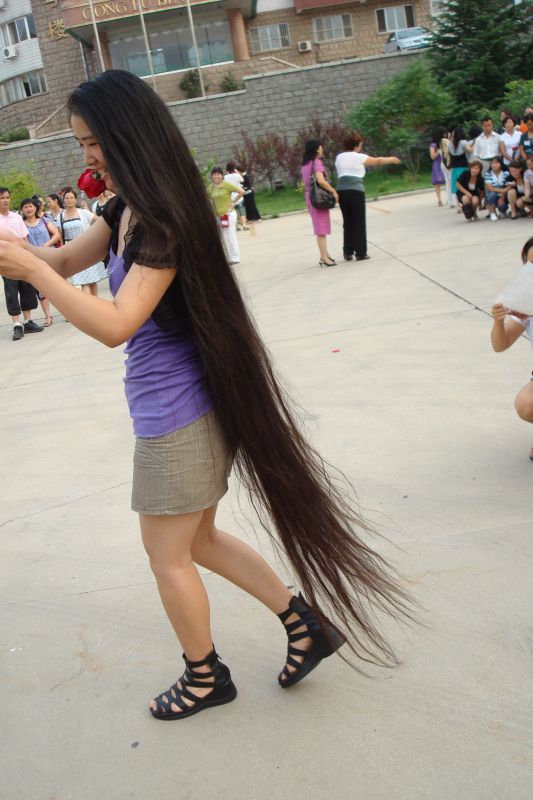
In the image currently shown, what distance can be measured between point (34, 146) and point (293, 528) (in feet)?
116

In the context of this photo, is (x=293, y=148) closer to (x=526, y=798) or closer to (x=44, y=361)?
(x=44, y=361)

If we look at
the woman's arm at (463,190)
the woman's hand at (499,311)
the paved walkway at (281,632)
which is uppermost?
the woman's hand at (499,311)

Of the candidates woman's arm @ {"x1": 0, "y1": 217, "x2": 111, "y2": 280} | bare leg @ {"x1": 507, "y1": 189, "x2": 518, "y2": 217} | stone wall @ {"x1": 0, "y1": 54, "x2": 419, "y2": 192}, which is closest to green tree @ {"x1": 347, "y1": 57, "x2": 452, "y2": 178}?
stone wall @ {"x1": 0, "y1": 54, "x2": 419, "y2": 192}

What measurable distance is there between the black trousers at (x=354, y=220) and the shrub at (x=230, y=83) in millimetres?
34276

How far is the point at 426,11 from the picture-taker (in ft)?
160

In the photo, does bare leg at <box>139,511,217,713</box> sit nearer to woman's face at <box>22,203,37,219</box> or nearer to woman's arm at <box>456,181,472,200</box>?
woman's face at <box>22,203,37,219</box>

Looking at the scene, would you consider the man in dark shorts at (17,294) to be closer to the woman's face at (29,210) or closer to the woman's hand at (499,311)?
the woman's face at (29,210)

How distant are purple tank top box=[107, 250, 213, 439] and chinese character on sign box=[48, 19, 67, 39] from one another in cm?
5090

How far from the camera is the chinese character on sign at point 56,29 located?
48.6 metres

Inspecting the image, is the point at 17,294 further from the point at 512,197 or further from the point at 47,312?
the point at 512,197

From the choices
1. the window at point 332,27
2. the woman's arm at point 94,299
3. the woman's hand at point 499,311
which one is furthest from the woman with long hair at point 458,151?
the window at point 332,27

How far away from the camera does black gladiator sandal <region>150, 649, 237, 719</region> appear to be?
279 cm

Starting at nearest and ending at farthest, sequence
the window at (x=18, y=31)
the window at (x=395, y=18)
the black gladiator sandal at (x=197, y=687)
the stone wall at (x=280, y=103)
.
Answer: the black gladiator sandal at (x=197, y=687), the stone wall at (x=280, y=103), the window at (x=395, y=18), the window at (x=18, y=31)

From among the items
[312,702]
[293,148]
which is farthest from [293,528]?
[293,148]
